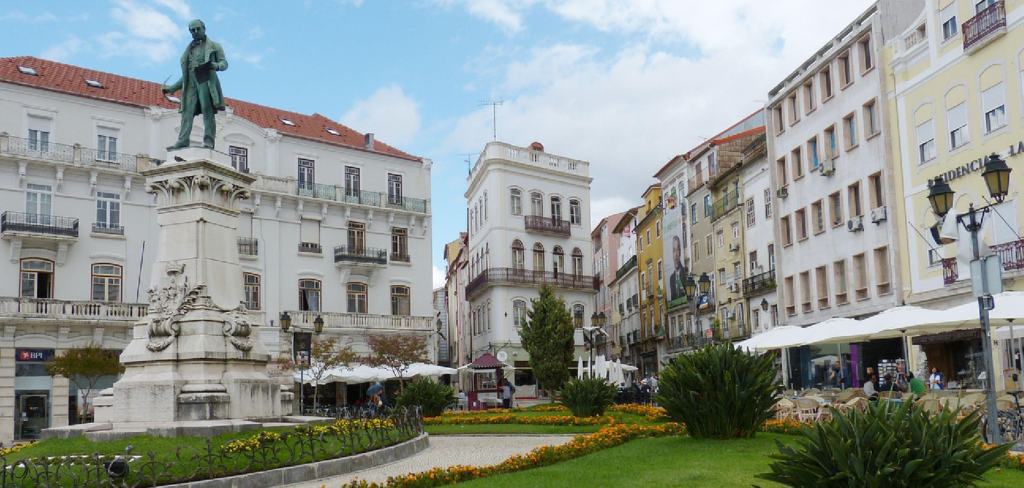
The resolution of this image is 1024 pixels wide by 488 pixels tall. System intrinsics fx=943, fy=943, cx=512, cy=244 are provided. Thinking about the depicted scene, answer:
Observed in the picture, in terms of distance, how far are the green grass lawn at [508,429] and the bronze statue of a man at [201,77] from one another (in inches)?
369

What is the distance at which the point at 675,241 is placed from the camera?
56750 mm

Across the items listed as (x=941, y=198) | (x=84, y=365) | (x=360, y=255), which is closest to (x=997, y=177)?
(x=941, y=198)

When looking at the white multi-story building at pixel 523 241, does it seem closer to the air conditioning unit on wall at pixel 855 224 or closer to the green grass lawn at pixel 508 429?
the air conditioning unit on wall at pixel 855 224

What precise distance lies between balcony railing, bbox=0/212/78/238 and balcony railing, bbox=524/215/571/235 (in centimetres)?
2610

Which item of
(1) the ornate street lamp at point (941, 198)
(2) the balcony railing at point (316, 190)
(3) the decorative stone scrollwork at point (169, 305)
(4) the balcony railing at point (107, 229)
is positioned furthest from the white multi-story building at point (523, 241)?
(1) the ornate street lamp at point (941, 198)

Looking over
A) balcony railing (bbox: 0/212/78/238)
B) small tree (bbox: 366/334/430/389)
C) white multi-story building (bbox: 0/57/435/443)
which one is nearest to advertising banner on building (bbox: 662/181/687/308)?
white multi-story building (bbox: 0/57/435/443)

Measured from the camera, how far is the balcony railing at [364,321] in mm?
43188

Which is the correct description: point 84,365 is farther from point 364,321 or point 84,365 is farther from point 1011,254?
point 1011,254

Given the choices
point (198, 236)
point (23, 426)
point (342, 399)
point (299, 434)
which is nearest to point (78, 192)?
point (23, 426)

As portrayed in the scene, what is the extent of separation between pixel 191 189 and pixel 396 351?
25565 mm

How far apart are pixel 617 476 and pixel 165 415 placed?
7724 mm

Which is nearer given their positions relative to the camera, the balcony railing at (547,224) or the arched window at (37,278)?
the arched window at (37,278)

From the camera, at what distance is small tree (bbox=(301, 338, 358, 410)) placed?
120 feet

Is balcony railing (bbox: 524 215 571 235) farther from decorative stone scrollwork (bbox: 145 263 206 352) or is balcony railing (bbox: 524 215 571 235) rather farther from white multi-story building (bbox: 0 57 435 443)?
decorative stone scrollwork (bbox: 145 263 206 352)
